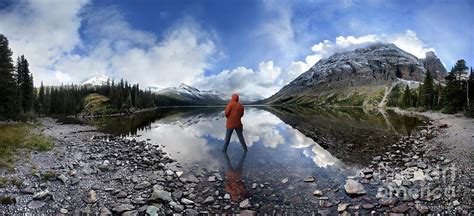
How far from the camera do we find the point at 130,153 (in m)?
19.9

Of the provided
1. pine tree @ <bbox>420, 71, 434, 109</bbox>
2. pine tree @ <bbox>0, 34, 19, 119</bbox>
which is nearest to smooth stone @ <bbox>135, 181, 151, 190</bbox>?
pine tree @ <bbox>0, 34, 19, 119</bbox>

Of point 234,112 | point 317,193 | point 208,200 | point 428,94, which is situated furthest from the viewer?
point 428,94

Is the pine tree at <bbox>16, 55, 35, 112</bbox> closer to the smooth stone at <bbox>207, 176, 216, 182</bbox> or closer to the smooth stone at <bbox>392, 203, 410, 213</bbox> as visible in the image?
the smooth stone at <bbox>207, 176, 216, 182</bbox>

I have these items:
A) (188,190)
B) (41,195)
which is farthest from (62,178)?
(188,190)

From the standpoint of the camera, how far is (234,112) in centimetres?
1962

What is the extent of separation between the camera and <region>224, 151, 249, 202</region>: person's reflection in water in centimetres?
1130

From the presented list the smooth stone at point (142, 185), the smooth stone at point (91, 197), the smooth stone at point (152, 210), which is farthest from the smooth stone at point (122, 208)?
the smooth stone at point (142, 185)

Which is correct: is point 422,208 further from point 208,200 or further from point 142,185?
point 142,185

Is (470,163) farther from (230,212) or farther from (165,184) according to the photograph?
(165,184)

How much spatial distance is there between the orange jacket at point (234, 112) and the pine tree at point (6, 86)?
2137 inches

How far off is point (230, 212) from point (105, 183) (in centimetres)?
616

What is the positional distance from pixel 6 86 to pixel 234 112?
5601 cm

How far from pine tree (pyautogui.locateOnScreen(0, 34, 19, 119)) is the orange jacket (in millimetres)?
54279

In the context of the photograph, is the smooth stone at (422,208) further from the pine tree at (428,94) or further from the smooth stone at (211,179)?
the pine tree at (428,94)
